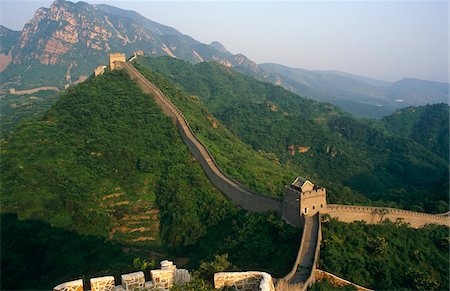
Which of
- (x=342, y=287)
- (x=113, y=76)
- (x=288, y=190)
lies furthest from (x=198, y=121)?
(x=342, y=287)

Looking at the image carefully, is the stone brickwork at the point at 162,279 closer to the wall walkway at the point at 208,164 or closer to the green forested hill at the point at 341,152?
the wall walkway at the point at 208,164

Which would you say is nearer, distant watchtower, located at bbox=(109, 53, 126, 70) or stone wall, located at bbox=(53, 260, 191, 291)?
stone wall, located at bbox=(53, 260, 191, 291)

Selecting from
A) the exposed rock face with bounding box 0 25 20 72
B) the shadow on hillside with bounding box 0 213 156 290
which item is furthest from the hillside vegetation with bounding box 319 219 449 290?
the exposed rock face with bounding box 0 25 20 72

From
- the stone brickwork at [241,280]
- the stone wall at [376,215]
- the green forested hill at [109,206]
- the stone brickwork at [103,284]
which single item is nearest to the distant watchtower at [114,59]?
the green forested hill at [109,206]

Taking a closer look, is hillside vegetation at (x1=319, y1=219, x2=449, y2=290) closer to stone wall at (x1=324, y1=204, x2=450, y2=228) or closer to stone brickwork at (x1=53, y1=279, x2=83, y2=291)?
stone wall at (x1=324, y1=204, x2=450, y2=228)

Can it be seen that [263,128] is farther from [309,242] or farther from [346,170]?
[309,242]

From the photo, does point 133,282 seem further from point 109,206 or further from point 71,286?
point 109,206

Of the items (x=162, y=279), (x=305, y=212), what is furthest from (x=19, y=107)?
(x=162, y=279)
